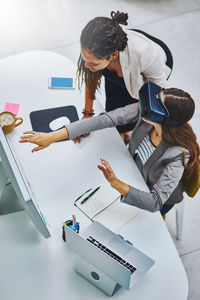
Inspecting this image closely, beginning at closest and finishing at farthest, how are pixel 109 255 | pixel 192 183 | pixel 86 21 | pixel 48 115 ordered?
pixel 109 255, pixel 192 183, pixel 48 115, pixel 86 21

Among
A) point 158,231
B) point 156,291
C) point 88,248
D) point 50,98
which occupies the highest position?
point 50,98

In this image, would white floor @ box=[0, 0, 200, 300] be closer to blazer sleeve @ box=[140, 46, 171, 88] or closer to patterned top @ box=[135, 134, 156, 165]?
blazer sleeve @ box=[140, 46, 171, 88]

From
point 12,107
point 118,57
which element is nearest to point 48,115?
point 12,107

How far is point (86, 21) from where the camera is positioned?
12.7 feet

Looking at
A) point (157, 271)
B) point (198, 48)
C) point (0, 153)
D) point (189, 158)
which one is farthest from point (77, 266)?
point (198, 48)

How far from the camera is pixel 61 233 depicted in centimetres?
187

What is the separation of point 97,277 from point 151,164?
2.11ft

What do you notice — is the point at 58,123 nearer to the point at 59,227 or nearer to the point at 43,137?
the point at 43,137

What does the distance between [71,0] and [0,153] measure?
2841mm

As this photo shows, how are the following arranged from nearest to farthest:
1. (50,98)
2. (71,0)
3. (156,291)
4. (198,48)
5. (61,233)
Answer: (156,291) → (61,233) → (50,98) → (198,48) → (71,0)

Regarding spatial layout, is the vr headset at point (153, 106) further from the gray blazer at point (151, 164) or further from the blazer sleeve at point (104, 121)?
the blazer sleeve at point (104, 121)

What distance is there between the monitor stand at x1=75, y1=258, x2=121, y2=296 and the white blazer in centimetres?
98

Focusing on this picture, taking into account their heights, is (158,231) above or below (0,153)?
below

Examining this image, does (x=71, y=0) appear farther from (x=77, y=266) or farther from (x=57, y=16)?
(x=77, y=266)
